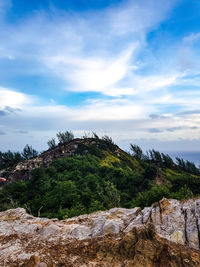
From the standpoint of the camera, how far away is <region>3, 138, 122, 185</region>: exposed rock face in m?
74.3

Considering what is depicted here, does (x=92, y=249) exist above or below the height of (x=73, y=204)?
above

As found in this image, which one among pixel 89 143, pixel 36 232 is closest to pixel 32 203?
pixel 36 232

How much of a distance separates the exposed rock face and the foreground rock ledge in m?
64.4

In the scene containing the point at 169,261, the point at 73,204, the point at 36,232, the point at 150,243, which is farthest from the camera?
the point at 73,204

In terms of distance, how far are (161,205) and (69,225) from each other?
6.55 m

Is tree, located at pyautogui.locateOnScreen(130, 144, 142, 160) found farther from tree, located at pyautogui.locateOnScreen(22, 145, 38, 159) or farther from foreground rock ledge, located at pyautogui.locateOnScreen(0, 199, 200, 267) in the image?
foreground rock ledge, located at pyautogui.locateOnScreen(0, 199, 200, 267)

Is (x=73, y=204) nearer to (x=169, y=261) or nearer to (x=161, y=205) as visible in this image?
(x=161, y=205)

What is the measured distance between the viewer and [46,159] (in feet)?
269

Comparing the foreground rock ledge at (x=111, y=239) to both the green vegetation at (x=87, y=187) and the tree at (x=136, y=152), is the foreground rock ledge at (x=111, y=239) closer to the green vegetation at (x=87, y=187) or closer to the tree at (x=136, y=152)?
the green vegetation at (x=87, y=187)

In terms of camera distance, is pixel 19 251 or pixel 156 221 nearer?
pixel 19 251

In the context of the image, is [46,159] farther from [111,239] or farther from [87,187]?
[111,239]

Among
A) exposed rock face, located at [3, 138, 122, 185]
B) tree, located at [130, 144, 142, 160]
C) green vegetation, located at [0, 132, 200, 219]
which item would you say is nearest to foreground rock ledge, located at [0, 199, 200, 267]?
green vegetation, located at [0, 132, 200, 219]

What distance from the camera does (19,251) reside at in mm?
10539

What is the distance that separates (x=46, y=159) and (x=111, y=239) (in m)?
75.7
